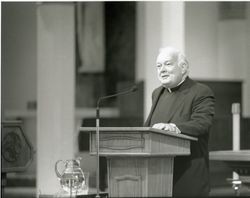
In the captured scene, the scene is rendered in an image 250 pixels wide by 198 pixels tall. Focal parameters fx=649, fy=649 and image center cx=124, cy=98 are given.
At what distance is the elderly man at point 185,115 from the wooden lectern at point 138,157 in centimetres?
23

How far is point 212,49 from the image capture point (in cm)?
1458

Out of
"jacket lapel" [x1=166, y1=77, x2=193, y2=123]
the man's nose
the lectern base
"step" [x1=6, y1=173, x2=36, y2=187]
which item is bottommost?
"step" [x1=6, y1=173, x2=36, y2=187]

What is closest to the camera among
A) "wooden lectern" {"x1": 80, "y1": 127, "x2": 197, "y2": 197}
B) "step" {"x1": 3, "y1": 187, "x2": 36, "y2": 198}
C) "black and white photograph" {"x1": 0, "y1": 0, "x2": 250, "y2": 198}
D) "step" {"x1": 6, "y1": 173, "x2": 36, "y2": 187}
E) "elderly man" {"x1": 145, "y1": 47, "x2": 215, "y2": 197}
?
"wooden lectern" {"x1": 80, "y1": 127, "x2": 197, "y2": 197}

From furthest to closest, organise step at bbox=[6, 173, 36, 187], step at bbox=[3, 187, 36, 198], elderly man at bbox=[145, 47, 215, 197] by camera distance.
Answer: step at bbox=[6, 173, 36, 187]
step at bbox=[3, 187, 36, 198]
elderly man at bbox=[145, 47, 215, 197]

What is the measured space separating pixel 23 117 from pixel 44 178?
230 inches

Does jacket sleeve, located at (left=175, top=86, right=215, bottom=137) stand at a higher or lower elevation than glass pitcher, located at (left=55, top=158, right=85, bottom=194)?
higher

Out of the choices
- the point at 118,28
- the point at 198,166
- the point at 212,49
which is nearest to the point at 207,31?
the point at 212,49

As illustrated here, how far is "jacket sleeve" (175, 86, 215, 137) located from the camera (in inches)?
191

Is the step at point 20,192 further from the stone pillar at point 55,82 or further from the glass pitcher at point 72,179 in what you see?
the glass pitcher at point 72,179

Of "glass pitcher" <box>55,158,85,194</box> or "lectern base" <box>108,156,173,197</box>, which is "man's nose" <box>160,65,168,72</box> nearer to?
"lectern base" <box>108,156,173,197</box>

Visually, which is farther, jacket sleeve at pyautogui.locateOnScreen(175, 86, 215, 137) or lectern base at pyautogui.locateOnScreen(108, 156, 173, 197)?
jacket sleeve at pyautogui.locateOnScreen(175, 86, 215, 137)

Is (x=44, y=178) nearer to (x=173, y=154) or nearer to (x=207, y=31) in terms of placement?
(x=173, y=154)

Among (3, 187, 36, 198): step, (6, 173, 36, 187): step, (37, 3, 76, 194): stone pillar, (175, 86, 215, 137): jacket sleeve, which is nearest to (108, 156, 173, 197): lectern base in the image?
(175, 86, 215, 137): jacket sleeve

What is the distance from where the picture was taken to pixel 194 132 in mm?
4836
